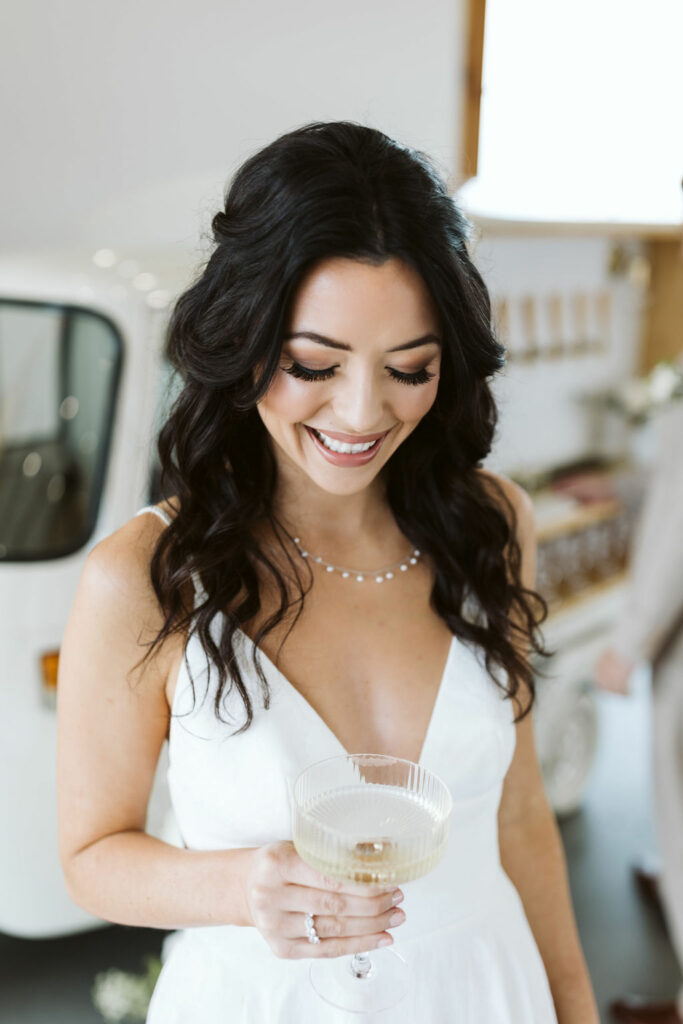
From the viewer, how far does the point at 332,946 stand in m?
0.99

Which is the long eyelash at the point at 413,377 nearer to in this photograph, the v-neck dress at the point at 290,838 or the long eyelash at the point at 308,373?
the long eyelash at the point at 308,373

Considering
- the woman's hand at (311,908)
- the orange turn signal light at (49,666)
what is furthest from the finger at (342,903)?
the orange turn signal light at (49,666)

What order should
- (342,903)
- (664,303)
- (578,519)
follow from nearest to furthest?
1. (342,903)
2. (578,519)
3. (664,303)

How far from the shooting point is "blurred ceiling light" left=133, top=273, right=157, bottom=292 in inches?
94.1

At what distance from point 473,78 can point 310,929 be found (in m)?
3.65

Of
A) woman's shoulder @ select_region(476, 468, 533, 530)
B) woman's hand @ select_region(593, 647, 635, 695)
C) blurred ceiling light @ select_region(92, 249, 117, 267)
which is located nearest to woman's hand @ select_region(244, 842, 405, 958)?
woman's shoulder @ select_region(476, 468, 533, 530)

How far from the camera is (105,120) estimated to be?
311 cm

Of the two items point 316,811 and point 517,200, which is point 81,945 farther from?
point 517,200

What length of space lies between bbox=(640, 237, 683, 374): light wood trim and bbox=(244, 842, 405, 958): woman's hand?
187 inches

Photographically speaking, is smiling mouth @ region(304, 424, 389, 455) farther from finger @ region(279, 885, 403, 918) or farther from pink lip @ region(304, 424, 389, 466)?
finger @ region(279, 885, 403, 918)

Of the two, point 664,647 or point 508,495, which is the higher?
point 508,495

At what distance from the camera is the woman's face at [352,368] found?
3.40 feet

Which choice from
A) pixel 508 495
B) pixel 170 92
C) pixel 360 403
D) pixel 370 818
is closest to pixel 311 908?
pixel 370 818

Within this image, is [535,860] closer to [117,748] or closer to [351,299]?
[117,748]
